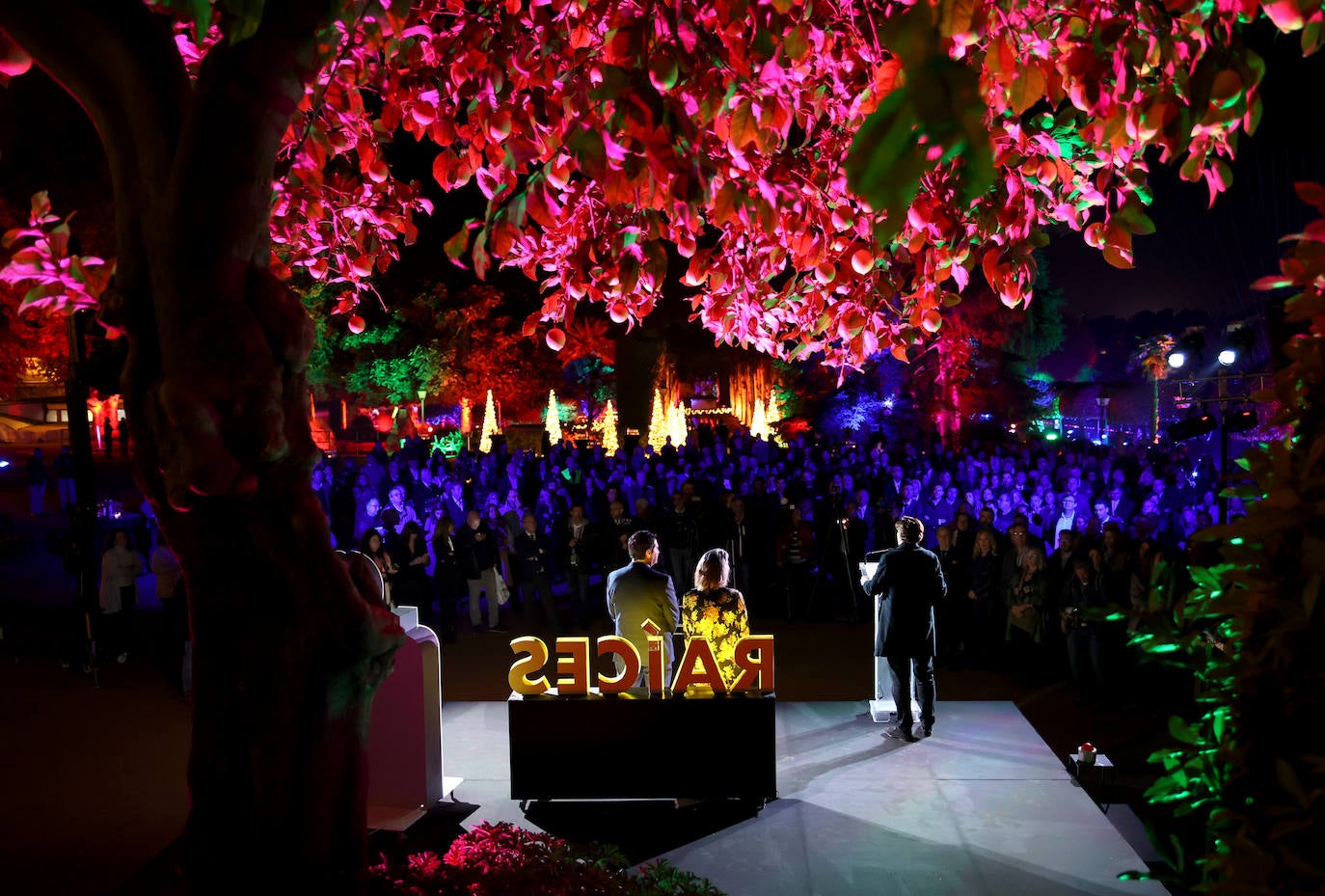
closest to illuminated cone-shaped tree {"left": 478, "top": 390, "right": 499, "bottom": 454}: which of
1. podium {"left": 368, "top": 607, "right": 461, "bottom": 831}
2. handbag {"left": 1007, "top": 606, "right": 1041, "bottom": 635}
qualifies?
handbag {"left": 1007, "top": 606, "right": 1041, "bottom": 635}

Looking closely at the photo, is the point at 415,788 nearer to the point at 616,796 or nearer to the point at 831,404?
the point at 616,796

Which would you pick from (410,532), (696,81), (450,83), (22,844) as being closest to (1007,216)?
(696,81)

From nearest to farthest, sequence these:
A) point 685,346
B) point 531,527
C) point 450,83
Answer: point 450,83 → point 531,527 → point 685,346

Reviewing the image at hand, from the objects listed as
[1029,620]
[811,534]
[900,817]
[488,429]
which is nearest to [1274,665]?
[900,817]

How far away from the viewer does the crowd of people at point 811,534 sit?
9.76 meters

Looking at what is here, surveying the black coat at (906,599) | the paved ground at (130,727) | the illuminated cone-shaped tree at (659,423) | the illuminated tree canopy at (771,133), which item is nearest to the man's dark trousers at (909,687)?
the black coat at (906,599)

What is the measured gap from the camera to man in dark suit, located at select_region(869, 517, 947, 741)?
25.5 feet

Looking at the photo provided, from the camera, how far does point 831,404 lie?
115 ft

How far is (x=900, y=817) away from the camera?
251 inches

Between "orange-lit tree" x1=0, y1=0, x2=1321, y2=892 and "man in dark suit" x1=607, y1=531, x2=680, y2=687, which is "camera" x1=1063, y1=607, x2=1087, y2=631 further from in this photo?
"orange-lit tree" x1=0, y1=0, x2=1321, y2=892

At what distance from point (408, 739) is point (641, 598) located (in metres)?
1.98

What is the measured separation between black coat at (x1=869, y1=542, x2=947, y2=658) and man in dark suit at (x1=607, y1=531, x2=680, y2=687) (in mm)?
1746

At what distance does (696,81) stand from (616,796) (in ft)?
15.7

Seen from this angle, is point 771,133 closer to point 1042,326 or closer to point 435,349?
point 435,349
